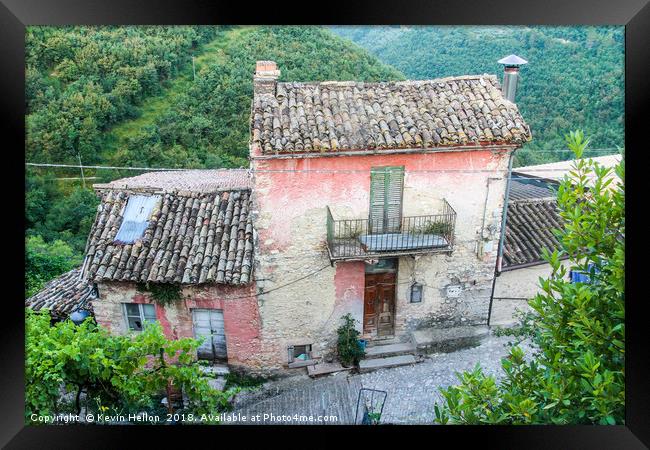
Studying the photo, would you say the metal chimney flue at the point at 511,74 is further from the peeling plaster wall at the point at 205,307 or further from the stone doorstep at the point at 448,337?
the peeling plaster wall at the point at 205,307

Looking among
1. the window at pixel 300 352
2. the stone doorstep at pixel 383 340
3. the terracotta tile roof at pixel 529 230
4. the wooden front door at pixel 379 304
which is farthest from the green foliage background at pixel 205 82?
the stone doorstep at pixel 383 340

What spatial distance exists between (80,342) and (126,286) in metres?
1.30

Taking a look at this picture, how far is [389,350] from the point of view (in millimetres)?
5406

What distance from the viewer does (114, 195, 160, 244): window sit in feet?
17.7

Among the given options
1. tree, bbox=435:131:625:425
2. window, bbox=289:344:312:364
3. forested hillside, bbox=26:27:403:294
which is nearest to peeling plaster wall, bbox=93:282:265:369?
window, bbox=289:344:312:364

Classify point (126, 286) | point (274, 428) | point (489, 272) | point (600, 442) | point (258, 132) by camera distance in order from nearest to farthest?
point (600, 442), point (274, 428), point (258, 132), point (126, 286), point (489, 272)

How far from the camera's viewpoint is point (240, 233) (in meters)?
5.43

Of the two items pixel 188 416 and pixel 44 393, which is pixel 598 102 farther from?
pixel 44 393

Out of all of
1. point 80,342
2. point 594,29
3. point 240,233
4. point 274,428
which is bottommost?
point 274,428

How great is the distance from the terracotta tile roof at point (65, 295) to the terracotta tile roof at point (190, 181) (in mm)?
929

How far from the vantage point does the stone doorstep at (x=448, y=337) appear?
5480 millimetres

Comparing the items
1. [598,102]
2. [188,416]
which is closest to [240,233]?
[188,416]

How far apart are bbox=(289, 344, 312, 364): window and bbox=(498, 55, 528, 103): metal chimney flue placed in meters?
3.08

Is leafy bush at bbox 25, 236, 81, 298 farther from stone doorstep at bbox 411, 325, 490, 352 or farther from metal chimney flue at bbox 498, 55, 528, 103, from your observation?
metal chimney flue at bbox 498, 55, 528, 103
